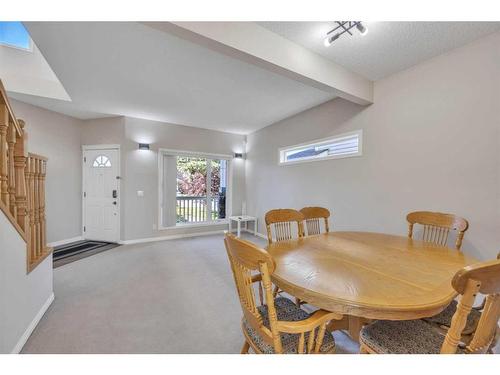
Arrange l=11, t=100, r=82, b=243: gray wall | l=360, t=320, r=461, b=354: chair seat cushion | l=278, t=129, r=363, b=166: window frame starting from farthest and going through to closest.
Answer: l=11, t=100, r=82, b=243: gray wall
l=278, t=129, r=363, b=166: window frame
l=360, t=320, r=461, b=354: chair seat cushion

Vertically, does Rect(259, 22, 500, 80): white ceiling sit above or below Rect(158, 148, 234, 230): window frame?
above

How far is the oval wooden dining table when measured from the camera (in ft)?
2.94

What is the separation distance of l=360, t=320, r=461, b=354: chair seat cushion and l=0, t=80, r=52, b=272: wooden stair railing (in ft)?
7.40

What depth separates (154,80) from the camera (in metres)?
2.82

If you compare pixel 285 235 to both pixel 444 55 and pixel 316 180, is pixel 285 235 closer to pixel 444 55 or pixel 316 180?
pixel 316 180

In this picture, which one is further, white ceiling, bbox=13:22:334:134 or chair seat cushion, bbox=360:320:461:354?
white ceiling, bbox=13:22:334:134

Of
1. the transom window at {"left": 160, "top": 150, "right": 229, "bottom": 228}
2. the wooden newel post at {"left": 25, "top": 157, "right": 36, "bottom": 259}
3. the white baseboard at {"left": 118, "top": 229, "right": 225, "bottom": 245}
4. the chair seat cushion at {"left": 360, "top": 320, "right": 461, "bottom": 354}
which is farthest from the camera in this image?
the transom window at {"left": 160, "top": 150, "right": 229, "bottom": 228}

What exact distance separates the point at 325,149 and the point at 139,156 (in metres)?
3.69

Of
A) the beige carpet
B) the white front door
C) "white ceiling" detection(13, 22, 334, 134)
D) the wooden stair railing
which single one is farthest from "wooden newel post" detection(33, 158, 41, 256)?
the white front door

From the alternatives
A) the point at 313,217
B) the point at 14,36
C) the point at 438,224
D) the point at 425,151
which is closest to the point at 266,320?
the point at 313,217

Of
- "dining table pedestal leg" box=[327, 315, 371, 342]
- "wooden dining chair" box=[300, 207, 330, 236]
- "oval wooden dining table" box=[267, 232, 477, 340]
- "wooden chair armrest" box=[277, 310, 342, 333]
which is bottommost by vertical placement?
"dining table pedestal leg" box=[327, 315, 371, 342]

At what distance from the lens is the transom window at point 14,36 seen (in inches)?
132

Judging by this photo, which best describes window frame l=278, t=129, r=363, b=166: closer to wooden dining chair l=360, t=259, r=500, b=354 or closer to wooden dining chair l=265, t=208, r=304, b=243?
wooden dining chair l=265, t=208, r=304, b=243

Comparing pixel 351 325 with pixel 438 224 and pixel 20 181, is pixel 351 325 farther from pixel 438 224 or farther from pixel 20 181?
pixel 20 181
